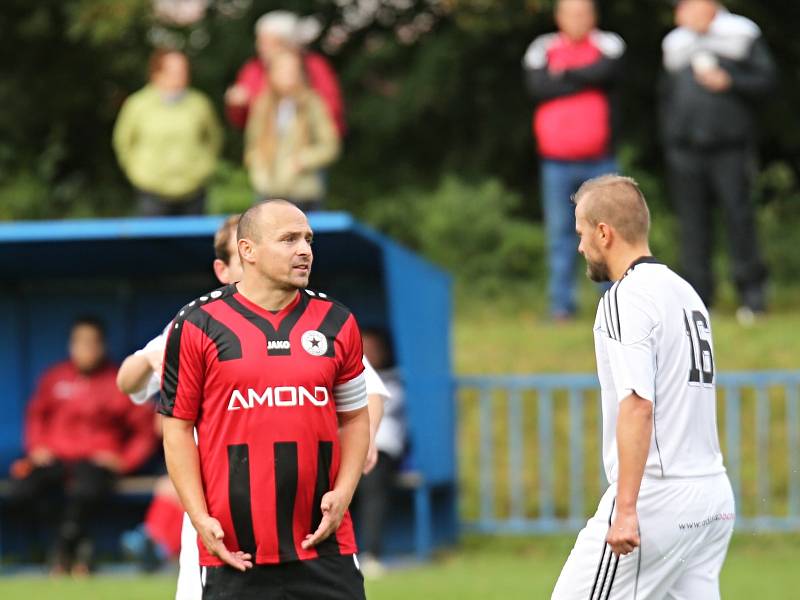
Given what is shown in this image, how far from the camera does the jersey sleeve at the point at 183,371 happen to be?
5102 millimetres

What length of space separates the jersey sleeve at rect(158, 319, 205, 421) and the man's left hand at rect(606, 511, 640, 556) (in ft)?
4.36

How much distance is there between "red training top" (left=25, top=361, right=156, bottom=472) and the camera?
11539 millimetres

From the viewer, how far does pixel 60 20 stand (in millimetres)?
19547

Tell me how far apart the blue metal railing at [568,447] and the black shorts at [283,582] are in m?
6.51

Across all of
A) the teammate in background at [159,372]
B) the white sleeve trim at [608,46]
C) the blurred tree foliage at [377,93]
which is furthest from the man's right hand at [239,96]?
the teammate in background at [159,372]

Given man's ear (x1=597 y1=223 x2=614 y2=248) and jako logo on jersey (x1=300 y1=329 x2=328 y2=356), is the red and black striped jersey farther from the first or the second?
man's ear (x1=597 y1=223 x2=614 y2=248)

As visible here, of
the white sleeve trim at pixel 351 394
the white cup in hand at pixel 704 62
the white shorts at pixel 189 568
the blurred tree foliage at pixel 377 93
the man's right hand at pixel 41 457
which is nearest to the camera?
the white sleeve trim at pixel 351 394

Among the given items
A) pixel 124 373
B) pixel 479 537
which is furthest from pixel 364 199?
pixel 124 373

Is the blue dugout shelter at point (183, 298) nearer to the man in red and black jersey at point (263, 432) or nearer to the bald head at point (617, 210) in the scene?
the bald head at point (617, 210)

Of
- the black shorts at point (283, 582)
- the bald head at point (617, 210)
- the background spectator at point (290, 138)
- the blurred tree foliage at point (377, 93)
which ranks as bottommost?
the black shorts at point (283, 582)

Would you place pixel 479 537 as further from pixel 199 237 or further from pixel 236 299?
pixel 236 299

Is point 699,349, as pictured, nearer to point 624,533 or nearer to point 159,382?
point 624,533

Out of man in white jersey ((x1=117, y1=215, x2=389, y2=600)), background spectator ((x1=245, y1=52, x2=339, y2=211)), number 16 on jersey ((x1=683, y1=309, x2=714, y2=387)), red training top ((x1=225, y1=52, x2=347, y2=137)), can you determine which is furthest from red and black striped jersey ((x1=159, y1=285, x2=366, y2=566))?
red training top ((x1=225, y1=52, x2=347, y2=137))

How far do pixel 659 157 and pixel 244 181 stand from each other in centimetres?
457
